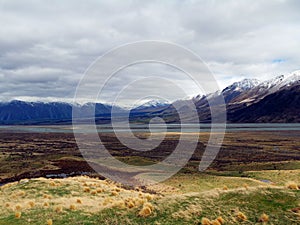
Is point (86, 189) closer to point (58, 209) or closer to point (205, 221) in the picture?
point (58, 209)

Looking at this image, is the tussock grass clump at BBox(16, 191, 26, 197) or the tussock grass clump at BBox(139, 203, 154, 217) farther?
the tussock grass clump at BBox(16, 191, 26, 197)

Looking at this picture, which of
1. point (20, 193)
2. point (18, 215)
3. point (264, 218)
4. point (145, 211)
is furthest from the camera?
point (20, 193)

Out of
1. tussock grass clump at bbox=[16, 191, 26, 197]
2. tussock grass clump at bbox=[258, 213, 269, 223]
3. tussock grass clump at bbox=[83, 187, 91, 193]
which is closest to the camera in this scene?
tussock grass clump at bbox=[258, 213, 269, 223]

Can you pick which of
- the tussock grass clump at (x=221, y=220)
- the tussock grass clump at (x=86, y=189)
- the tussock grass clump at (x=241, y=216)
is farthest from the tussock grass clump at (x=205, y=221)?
the tussock grass clump at (x=86, y=189)

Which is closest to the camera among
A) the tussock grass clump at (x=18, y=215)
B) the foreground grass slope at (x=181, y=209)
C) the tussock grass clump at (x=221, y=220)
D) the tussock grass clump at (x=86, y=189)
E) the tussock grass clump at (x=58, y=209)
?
the tussock grass clump at (x=221, y=220)

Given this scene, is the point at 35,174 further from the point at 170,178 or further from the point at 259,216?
the point at 259,216

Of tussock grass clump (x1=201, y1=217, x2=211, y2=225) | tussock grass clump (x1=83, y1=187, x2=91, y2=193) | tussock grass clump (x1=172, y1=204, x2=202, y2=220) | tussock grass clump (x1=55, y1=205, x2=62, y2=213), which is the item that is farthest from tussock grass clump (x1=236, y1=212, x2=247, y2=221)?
tussock grass clump (x1=83, y1=187, x2=91, y2=193)

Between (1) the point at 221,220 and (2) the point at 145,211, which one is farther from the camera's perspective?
(2) the point at 145,211

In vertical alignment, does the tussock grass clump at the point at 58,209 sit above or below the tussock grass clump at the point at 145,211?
below

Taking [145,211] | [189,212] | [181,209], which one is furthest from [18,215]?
[189,212]

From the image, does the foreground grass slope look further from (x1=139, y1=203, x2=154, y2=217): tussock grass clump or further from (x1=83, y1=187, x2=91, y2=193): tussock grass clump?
(x1=83, y1=187, x2=91, y2=193): tussock grass clump

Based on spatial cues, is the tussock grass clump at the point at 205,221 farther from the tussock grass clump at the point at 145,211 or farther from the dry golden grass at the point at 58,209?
the dry golden grass at the point at 58,209

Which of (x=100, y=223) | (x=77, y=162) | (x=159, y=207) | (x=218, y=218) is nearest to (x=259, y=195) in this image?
(x=218, y=218)

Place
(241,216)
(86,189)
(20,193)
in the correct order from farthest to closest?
1. (86,189)
2. (20,193)
3. (241,216)
